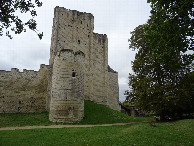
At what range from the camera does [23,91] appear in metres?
20.1

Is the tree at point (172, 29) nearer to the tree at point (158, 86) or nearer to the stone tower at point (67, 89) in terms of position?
the tree at point (158, 86)

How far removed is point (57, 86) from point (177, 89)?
1096cm

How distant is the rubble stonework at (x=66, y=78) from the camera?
1541 centimetres

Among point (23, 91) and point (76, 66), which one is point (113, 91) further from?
point (23, 91)

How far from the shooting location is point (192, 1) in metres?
7.65

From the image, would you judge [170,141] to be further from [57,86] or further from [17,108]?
[17,108]

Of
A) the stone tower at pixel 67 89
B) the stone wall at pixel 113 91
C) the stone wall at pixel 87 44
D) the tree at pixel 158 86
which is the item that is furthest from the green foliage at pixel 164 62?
the stone wall at pixel 113 91

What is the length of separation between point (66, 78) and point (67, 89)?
3.66 feet

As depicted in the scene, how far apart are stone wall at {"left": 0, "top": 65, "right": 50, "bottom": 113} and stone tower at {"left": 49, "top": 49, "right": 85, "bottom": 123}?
17.6ft

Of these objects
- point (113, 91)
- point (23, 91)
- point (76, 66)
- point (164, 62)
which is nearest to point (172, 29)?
point (164, 62)

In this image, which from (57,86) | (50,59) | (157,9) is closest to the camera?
(157,9)

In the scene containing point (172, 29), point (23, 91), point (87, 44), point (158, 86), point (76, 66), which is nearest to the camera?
point (172, 29)

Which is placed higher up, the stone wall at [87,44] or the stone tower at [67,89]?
the stone wall at [87,44]

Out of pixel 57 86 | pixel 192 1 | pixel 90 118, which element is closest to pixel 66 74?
pixel 57 86
